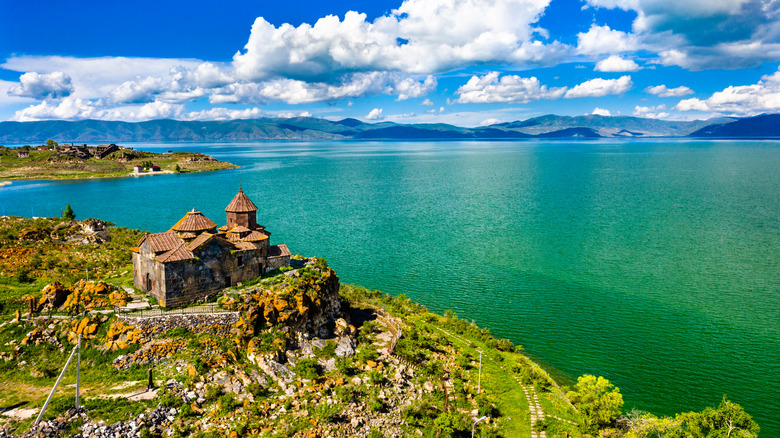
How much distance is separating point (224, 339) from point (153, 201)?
104028 millimetres

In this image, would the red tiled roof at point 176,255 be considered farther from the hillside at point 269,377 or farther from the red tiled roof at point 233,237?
the red tiled roof at point 233,237

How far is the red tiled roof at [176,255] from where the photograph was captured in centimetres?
3422

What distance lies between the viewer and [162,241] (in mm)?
36062

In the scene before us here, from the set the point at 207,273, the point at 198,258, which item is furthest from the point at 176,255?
the point at 207,273

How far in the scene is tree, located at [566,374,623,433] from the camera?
31.0 m

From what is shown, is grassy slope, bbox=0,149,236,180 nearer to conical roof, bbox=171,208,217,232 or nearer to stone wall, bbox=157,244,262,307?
conical roof, bbox=171,208,217,232

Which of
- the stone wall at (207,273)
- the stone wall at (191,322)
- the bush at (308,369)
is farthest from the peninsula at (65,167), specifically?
the bush at (308,369)

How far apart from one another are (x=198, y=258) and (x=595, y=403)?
32992 millimetres

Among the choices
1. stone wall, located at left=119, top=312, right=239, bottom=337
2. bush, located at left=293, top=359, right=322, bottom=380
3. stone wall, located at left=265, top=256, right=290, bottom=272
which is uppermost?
stone wall, located at left=265, top=256, right=290, bottom=272

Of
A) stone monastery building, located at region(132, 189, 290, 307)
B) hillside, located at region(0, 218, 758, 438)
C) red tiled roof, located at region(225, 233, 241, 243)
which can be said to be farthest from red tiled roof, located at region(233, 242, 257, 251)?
hillside, located at region(0, 218, 758, 438)

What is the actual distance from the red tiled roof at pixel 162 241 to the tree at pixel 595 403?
113ft

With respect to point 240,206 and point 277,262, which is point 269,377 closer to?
point 277,262

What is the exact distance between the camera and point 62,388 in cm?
2844

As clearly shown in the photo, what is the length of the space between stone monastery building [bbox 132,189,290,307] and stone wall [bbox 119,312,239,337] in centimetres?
204
